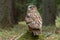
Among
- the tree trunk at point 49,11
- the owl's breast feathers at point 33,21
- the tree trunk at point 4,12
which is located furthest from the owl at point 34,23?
the tree trunk at point 4,12

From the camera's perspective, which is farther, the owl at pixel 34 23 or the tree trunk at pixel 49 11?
the tree trunk at pixel 49 11

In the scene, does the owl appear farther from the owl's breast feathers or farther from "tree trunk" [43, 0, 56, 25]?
"tree trunk" [43, 0, 56, 25]

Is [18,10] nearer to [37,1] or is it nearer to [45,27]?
[37,1]

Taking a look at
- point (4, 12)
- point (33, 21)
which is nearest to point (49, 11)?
point (4, 12)

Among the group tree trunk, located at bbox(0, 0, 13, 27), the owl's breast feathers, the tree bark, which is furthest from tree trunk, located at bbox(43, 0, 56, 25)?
the owl's breast feathers

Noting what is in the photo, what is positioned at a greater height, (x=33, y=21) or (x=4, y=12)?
(x=33, y=21)

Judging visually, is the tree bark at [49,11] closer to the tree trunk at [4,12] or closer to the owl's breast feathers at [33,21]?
the tree trunk at [4,12]

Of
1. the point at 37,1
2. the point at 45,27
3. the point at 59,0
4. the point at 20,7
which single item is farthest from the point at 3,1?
the point at 20,7

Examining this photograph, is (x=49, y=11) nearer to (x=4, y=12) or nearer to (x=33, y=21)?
(x=4, y=12)

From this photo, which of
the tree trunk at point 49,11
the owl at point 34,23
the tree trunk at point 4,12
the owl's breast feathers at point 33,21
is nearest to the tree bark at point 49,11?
the tree trunk at point 49,11

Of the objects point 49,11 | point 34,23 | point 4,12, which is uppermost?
point 34,23

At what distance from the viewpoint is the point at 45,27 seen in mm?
12883

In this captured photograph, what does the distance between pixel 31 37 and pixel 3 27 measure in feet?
14.8

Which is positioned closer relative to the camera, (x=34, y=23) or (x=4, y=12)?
(x=34, y=23)
